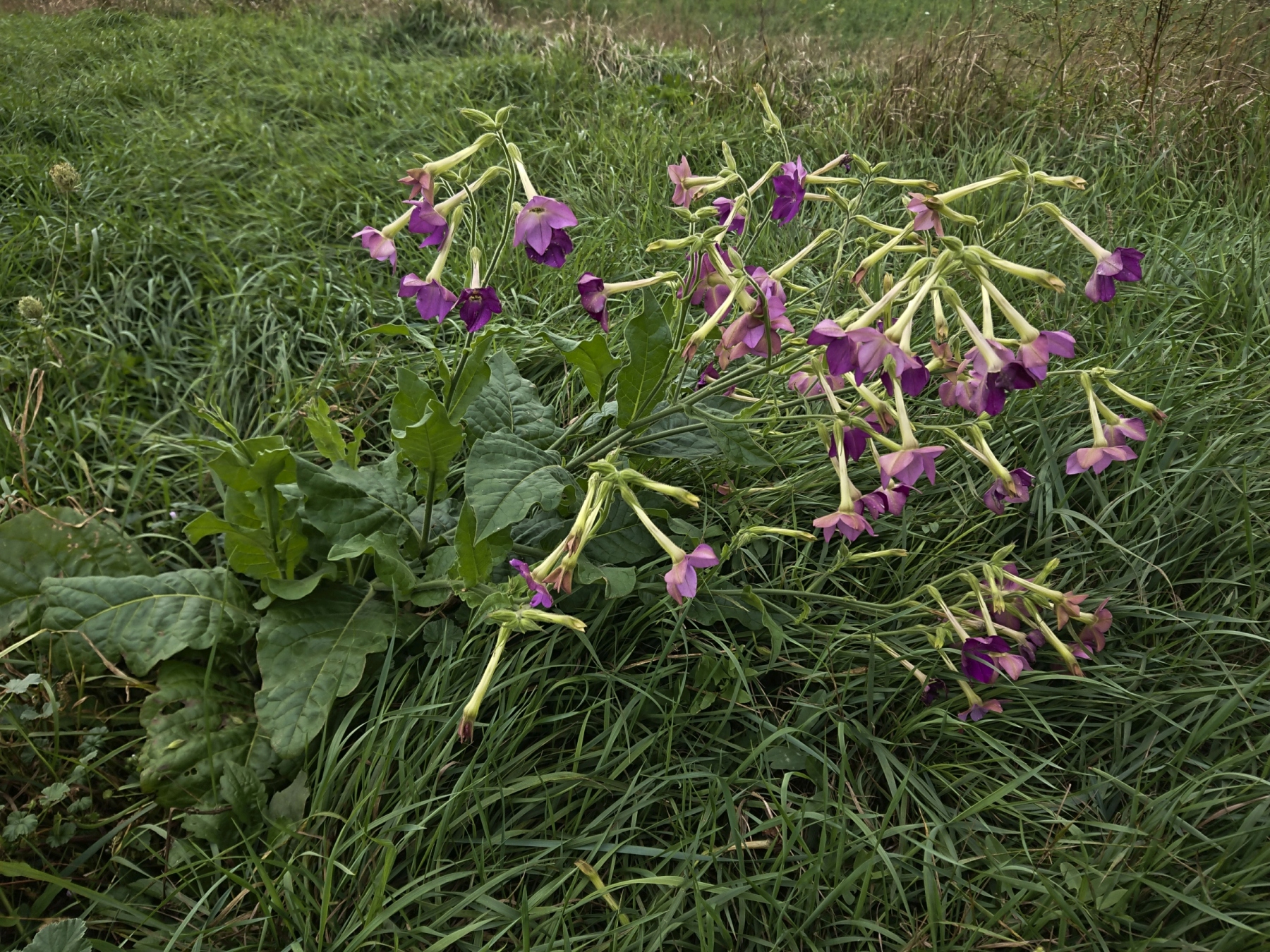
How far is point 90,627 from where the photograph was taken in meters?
1.55

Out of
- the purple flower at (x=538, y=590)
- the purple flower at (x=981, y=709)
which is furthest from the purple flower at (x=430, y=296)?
the purple flower at (x=981, y=709)

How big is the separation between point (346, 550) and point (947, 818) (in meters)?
1.27

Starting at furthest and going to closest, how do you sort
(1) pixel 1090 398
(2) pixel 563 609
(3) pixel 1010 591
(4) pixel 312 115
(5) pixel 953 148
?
(4) pixel 312 115 < (5) pixel 953 148 < (2) pixel 563 609 < (3) pixel 1010 591 < (1) pixel 1090 398

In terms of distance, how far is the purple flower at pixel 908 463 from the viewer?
1243 mm

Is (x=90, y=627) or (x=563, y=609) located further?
(x=563, y=609)

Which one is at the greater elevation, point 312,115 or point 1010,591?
point 312,115

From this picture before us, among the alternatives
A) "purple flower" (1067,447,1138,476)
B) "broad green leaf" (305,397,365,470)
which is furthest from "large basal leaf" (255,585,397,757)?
"purple flower" (1067,447,1138,476)

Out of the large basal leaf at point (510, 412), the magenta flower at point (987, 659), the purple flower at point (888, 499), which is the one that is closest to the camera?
the purple flower at point (888, 499)

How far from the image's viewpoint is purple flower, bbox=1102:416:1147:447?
4.48ft

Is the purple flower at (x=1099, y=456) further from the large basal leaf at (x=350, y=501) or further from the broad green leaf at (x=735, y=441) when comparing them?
the large basal leaf at (x=350, y=501)

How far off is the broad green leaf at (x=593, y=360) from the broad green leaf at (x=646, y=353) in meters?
0.12

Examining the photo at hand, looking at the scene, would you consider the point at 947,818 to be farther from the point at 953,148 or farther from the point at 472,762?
the point at 953,148

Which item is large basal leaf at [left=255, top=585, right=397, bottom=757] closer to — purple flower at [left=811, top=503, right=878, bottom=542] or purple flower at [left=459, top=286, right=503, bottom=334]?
purple flower at [left=459, top=286, right=503, bottom=334]

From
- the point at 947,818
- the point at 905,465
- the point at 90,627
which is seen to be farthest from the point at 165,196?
the point at 947,818
